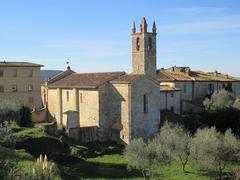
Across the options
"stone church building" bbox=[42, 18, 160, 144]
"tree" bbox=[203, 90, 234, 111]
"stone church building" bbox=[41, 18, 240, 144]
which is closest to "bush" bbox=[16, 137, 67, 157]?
"stone church building" bbox=[41, 18, 240, 144]

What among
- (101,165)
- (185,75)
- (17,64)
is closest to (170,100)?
(185,75)

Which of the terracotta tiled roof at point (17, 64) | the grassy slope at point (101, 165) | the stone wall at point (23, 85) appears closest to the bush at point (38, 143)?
the grassy slope at point (101, 165)

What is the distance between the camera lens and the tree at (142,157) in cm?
3519

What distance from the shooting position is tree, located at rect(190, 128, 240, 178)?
37469mm

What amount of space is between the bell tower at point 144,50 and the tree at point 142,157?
727 inches

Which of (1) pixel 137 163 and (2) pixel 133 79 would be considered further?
(2) pixel 133 79

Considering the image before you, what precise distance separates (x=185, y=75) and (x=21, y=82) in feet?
79.7

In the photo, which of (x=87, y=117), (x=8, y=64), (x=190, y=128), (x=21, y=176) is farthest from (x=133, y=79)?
(x=21, y=176)

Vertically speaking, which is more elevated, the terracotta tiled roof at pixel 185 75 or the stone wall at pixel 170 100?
the terracotta tiled roof at pixel 185 75

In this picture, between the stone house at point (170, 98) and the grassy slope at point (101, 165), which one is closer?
the grassy slope at point (101, 165)

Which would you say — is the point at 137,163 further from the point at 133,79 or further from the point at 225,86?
the point at 225,86

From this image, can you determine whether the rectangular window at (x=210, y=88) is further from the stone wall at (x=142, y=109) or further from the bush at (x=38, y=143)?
the bush at (x=38, y=143)

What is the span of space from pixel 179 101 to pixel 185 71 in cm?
1013

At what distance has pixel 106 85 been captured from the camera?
47594mm
